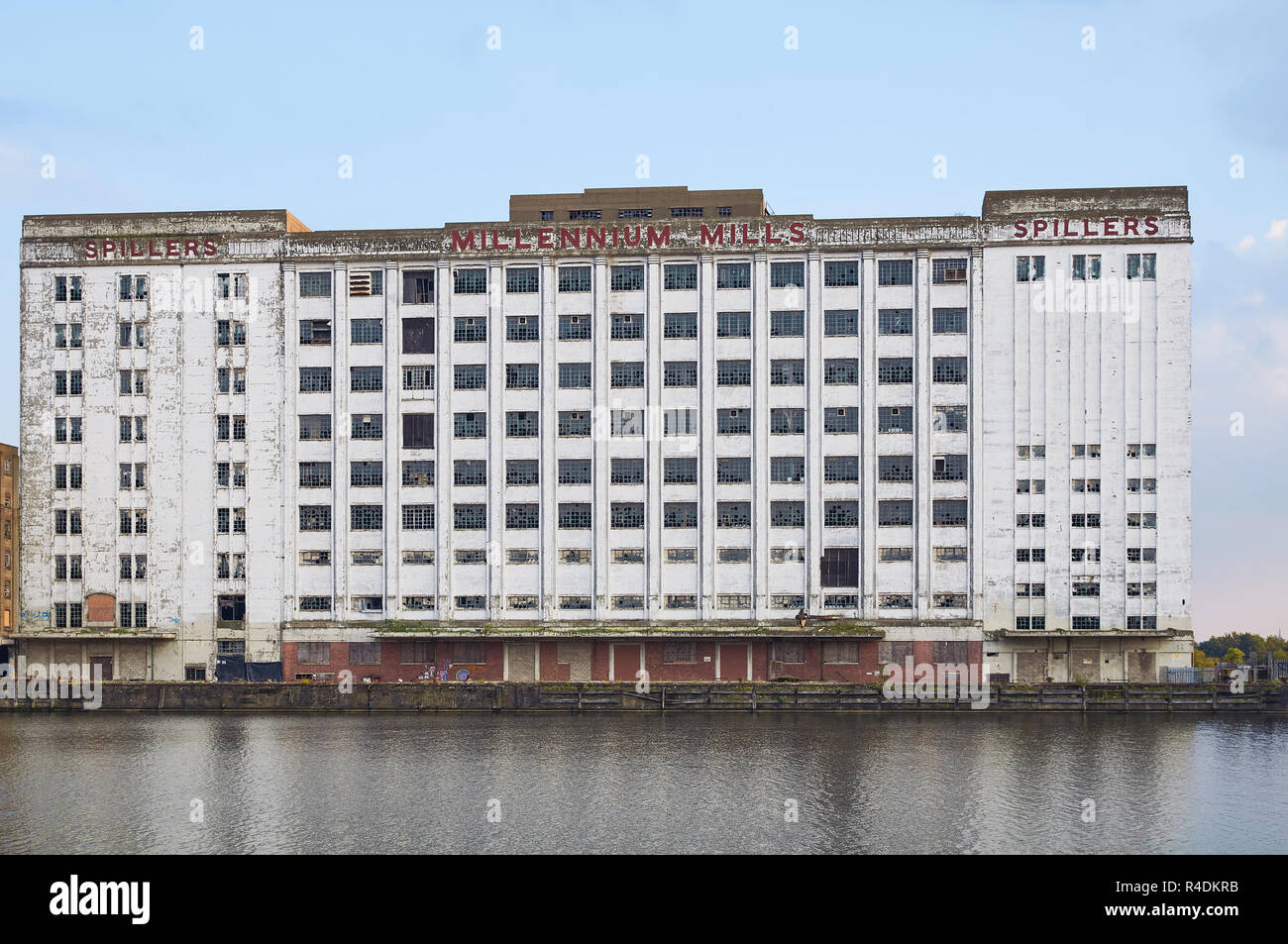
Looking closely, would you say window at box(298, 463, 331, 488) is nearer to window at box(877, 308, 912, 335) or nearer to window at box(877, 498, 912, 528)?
window at box(877, 498, 912, 528)

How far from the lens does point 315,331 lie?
341 feet

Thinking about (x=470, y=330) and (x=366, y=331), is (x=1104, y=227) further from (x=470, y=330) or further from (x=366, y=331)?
(x=366, y=331)

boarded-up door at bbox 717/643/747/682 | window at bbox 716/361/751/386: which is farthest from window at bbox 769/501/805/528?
window at bbox 716/361/751/386

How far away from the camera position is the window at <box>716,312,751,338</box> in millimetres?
101231

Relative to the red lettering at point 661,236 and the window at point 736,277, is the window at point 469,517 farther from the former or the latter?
the window at point 736,277

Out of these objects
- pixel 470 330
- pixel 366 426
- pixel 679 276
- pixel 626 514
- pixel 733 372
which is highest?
pixel 679 276

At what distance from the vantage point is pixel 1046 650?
3814 inches

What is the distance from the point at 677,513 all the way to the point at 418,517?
20.4 metres

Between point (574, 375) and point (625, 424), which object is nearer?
point (625, 424)

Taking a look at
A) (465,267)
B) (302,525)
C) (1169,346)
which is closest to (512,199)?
(465,267)

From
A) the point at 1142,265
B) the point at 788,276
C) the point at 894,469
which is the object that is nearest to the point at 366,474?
the point at 788,276

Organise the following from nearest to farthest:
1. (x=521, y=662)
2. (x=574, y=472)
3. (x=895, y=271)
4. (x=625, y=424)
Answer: (x=521, y=662) < (x=895, y=271) < (x=625, y=424) < (x=574, y=472)

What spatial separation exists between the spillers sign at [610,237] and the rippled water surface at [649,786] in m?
39.0

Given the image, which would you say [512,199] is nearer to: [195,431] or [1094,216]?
[195,431]
